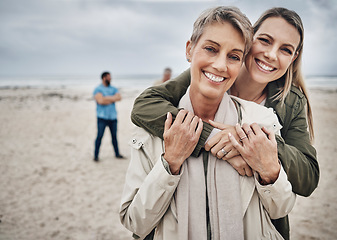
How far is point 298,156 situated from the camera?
5.05 feet

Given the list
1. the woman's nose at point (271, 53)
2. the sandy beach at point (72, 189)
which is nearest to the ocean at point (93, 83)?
the sandy beach at point (72, 189)

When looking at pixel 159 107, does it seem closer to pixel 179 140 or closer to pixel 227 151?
pixel 179 140

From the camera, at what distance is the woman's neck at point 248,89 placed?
2.10 metres

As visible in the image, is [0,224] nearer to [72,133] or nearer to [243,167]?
[243,167]

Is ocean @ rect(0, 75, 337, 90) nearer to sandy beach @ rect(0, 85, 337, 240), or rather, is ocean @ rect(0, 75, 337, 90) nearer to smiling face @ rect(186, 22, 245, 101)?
sandy beach @ rect(0, 85, 337, 240)

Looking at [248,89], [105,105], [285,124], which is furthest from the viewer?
[105,105]

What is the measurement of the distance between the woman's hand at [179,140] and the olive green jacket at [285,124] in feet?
0.23

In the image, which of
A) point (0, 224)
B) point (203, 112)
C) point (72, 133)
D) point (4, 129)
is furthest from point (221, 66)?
point (4, 129)

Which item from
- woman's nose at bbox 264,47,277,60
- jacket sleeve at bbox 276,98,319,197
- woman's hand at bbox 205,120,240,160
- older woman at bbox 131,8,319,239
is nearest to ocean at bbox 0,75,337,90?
older woman at bbox 131,8,319,239

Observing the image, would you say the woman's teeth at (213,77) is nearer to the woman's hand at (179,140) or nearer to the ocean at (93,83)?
the woman's hand at (179,140)

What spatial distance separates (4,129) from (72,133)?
3289 millimetres

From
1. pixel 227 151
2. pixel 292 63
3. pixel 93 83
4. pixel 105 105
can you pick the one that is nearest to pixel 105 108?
pixel 105 105

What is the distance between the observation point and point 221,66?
1433mm

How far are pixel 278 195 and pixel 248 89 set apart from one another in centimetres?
105
